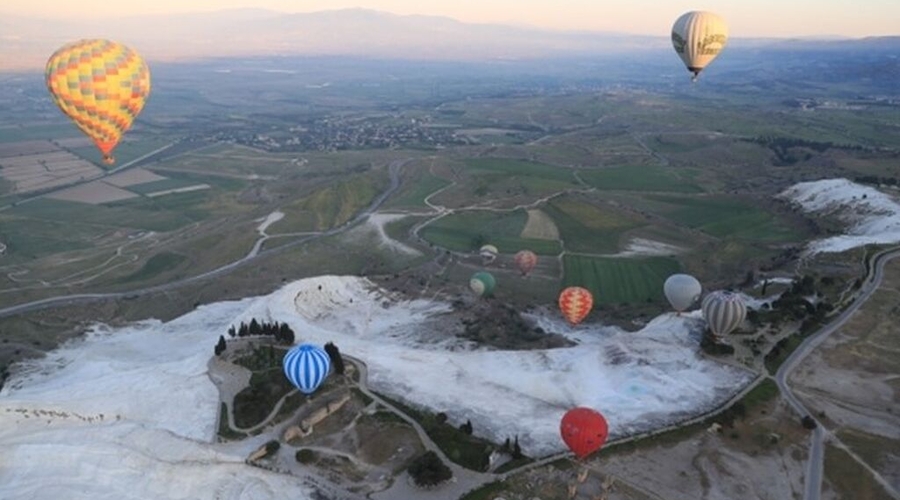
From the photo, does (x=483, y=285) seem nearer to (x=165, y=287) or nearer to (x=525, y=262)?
(x=525, y=262)

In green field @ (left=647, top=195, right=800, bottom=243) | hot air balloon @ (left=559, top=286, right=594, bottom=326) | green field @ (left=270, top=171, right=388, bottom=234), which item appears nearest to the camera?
hot air balloon @ (left=559, top=286, right=594, bottom=326)

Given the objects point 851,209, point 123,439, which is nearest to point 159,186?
point 123,439

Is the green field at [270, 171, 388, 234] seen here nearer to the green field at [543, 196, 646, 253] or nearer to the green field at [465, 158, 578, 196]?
the green field at [465, 158, 578, 196]

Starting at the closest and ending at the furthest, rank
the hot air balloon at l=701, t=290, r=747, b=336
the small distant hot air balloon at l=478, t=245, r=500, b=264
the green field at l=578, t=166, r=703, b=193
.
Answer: the hot air balloon at l=701, t=290, r=747, b=336 < the small distant hot air balloon at l=478, t=245, r=500, b=264 < the green field at l=578, t=166, r=703, b=193

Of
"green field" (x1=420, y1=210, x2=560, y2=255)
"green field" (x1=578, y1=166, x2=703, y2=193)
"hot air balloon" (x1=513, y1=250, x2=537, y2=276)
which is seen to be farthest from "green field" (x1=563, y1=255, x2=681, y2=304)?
"green field" (x1=578, y1=166, x2=703, y2=193)

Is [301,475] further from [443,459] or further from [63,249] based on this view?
[63,249]

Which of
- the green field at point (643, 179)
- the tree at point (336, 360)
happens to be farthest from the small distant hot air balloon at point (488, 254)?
the green field at point (643, 179)
